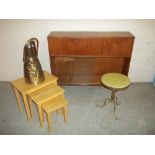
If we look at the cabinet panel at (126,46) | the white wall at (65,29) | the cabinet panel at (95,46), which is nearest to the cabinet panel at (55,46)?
the white wall at (65,29)

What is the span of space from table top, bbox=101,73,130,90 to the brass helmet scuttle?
42.7 inches

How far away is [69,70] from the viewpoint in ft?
12.5

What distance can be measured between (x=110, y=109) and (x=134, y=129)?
60cm

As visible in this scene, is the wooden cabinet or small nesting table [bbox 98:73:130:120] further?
the wooden cabinet

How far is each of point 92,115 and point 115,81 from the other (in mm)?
774

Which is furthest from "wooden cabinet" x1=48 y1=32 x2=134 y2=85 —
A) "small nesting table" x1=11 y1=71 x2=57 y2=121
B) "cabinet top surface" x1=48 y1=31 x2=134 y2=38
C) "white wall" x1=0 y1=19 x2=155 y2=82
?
"small nesting table" x1=11 y1=71 x2=57 y2=121

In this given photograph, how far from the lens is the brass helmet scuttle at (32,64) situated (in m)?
2.44

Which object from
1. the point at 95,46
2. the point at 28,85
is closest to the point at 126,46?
the point at 95,46

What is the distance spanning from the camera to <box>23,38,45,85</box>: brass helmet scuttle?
244 centimetres

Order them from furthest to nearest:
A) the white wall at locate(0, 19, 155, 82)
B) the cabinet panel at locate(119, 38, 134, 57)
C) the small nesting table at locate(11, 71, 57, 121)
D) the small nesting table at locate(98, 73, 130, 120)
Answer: the white wall at locate(0, 19, 155, 82)
the cabinet panel at locate(119, 38, 134, 57)
the small nesting table at locate(98, 73, 130, 120)
the small nesting table at locate(11, 71, 57, 121)

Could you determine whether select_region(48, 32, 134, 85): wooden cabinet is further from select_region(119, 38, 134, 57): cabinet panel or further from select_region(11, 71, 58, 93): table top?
select_region(11, 71, 58, 93): table top

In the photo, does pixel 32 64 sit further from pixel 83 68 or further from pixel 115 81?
pixel 83 68

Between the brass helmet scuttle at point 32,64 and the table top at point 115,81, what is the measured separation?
1.08 meters
